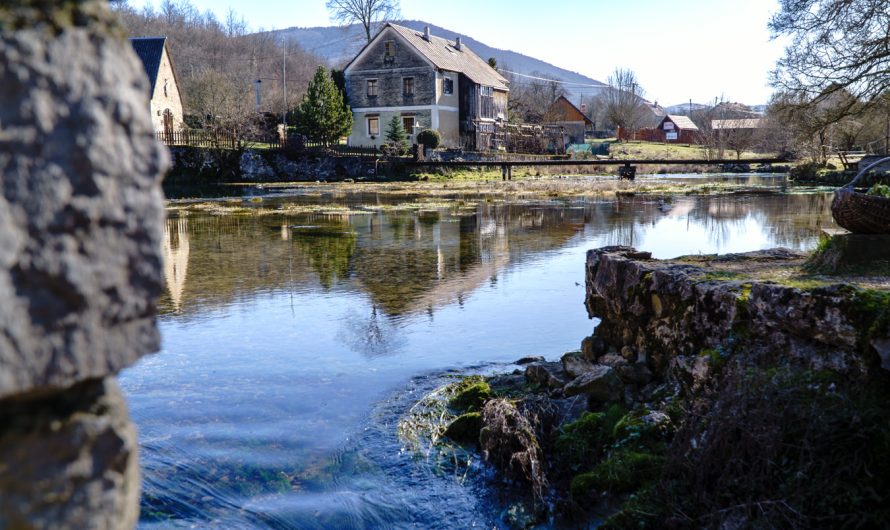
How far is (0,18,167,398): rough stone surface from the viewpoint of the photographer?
1.34 metres

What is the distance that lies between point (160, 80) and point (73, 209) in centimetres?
5711

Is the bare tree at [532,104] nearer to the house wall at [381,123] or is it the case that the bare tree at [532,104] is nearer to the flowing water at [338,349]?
the house wall at [381,123]

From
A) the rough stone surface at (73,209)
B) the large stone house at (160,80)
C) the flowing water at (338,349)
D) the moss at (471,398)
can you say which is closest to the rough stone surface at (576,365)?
the moss at (471,398)

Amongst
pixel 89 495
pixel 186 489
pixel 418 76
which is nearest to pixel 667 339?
pixel 186 489

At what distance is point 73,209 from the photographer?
139 cm

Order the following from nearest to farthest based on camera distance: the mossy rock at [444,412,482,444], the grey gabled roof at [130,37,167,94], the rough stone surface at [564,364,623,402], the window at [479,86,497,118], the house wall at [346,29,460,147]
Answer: the rough stone surface at [564,364,623,402]
the mossy rock at [444,412,482,444]
the grey gabled roof at [130,37,167,94]
the house wall at [346,29,460,147]
the window at [479,86,497,118]

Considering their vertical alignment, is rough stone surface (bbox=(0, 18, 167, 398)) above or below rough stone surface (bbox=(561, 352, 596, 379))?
above

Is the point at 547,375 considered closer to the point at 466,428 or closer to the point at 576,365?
the point at 576,365

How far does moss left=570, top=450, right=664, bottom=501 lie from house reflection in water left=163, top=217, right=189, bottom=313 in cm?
766

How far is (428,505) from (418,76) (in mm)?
54374

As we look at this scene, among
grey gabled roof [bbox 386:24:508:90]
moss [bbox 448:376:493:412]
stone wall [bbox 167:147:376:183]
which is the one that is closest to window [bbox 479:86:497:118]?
grey gabled roof [bbox 386:24:508:90]

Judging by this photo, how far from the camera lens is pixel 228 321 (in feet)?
34.7

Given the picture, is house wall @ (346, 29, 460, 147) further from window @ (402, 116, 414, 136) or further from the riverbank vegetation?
the riverbank vegetation

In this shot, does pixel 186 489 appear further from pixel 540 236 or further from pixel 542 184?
pixel 542 184
